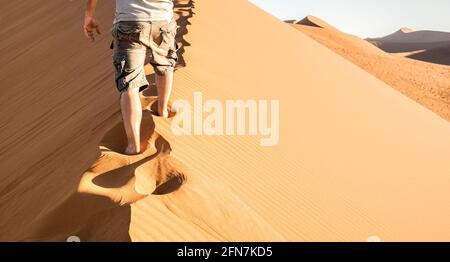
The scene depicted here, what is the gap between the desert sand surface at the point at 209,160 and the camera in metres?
2.74

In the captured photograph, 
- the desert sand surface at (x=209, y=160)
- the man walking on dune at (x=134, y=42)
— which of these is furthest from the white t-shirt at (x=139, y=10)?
the desert sand surface at (x=209, y=160)

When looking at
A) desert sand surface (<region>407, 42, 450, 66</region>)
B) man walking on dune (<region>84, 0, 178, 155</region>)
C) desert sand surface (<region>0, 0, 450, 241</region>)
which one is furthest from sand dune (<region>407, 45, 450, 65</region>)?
man walking on dune (<region>84, 0, 178, 155</region>)

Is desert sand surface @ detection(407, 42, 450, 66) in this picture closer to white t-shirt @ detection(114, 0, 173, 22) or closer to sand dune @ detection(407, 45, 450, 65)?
sand dune @ detection(407, 45, 450, 65)

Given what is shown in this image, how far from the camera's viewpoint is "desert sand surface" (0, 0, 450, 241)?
2742 mm

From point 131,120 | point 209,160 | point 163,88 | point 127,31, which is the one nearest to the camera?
point 131,120

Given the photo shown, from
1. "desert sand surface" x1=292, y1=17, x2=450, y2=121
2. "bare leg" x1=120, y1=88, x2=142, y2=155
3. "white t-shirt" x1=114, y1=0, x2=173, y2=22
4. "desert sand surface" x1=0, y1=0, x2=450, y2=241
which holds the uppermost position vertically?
"white t-shirt" x1=114, y1=0, x2=173, y2=22

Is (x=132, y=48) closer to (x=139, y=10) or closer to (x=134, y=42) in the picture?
(x=134, y=42)

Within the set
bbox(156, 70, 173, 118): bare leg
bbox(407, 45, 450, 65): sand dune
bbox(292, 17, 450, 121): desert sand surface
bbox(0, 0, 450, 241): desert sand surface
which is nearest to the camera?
bbox(0, 0, 450, 241): desert sand surface

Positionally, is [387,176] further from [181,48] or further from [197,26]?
[197,26]

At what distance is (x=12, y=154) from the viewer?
13.9 ft

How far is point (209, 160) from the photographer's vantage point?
357 centimetres

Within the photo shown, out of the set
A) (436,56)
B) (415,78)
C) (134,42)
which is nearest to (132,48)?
(134,42)
